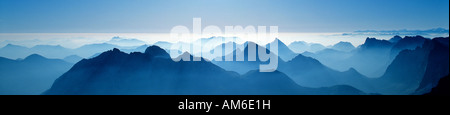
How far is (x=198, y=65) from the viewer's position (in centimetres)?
6122

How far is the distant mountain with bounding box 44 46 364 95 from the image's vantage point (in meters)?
47.9

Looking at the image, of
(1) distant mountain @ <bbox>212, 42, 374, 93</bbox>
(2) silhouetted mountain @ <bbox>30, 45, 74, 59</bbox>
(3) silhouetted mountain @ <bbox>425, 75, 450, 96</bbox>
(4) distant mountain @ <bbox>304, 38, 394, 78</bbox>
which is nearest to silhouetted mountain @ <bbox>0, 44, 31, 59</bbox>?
(2) silhouetted mountain @ <bbox>30, 45, 74, 59</bbox>

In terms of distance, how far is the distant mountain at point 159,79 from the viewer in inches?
1885

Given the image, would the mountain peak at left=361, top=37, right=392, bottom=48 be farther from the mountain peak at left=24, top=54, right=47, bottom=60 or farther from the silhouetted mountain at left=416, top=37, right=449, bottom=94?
the mountain peak at left=24, top=54, right=47, bottom=60

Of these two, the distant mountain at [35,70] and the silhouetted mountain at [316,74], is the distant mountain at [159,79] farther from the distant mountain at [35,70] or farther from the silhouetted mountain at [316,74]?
the silhouetted mountain at [316,74]

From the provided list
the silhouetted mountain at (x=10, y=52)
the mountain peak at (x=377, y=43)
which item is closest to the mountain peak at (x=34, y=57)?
the silhouetted mountain at (x=10, y=52)

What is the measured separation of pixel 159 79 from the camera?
5434 centimetres

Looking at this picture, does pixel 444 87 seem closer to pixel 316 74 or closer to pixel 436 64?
pixel 436 64

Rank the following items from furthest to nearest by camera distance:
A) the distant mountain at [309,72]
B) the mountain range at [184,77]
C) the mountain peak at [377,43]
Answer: the mountain peak at [377,43]
the distant mountain at [309,72]
the mountain range at [184,77]

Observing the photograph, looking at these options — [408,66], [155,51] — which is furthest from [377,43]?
[155,51]

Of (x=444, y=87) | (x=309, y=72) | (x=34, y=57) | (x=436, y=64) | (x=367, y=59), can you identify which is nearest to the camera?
(x=444, y=87)

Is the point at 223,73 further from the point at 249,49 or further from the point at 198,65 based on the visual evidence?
the point at 249,49

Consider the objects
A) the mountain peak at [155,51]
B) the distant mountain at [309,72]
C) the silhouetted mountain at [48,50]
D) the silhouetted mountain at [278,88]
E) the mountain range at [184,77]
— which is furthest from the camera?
the distant mountain at [309,72]

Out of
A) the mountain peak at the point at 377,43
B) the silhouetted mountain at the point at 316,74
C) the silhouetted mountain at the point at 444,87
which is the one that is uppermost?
the mountain peak at the point at 377,43
